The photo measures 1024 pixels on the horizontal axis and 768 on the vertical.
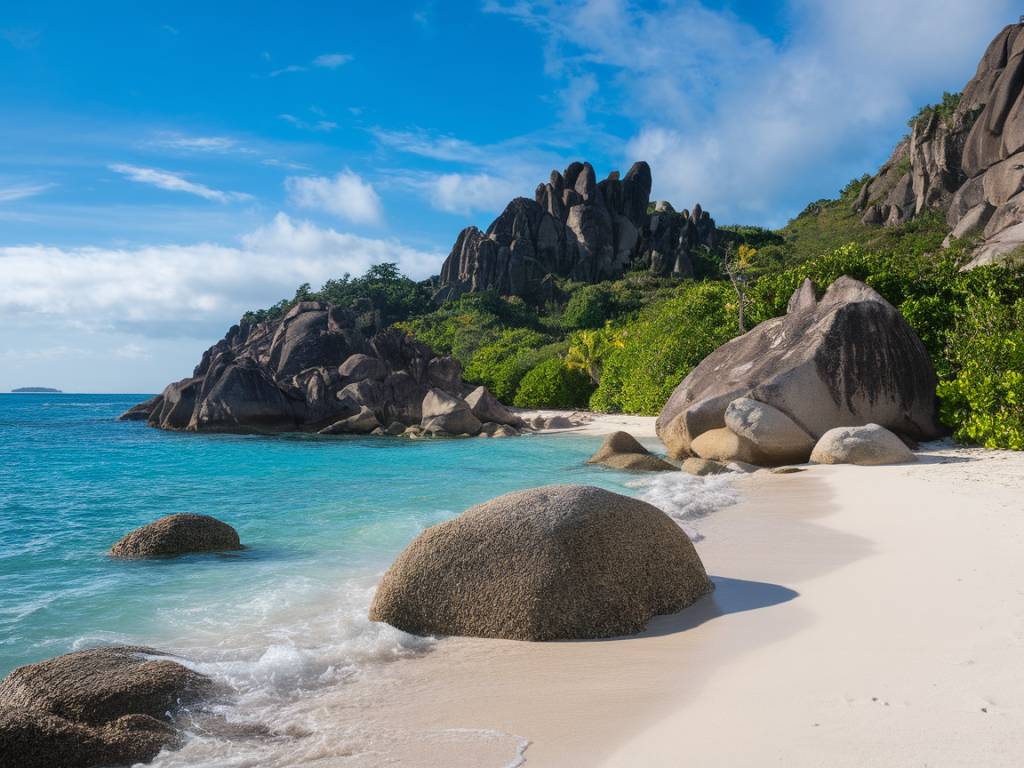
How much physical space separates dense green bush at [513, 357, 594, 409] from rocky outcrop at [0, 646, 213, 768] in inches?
1662

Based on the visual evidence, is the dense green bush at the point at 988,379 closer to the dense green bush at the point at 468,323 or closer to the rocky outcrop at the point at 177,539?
the rocky outcrop at the point at 177,539

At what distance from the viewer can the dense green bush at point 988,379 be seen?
572 inches

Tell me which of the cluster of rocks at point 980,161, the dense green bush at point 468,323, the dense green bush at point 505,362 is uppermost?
the cluster of rocks at point 980,161

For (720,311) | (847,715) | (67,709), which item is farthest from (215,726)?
(720,311)

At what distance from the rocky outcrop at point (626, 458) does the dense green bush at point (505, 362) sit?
103 feet

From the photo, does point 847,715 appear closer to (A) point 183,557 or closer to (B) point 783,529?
(B) point 783,529

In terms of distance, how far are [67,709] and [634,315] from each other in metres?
61.8

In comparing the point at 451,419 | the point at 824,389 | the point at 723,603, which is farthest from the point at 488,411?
the point at 723,603

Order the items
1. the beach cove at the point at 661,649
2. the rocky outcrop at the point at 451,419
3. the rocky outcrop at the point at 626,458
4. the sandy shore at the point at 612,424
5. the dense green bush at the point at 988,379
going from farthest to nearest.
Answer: the rocky outcrop at the point at 451,419 < the sandy shore at the point at 612,424 < the rocky outcrop at the point at 626,458 < the dense green bush at the point at 988,379 < the beach cove at the point at 661,649

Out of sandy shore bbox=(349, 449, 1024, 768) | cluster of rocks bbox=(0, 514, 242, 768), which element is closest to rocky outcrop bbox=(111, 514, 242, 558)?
cluster of rocks bbox=(0, 514, 242, 768)

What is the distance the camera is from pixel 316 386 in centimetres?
4034

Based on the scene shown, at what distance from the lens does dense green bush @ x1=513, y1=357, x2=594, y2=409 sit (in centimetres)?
4684

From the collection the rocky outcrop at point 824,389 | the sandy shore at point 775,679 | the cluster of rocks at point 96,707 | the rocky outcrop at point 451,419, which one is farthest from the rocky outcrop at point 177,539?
the rocky outcrop at point 451,419

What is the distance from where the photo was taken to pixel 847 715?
347cm
